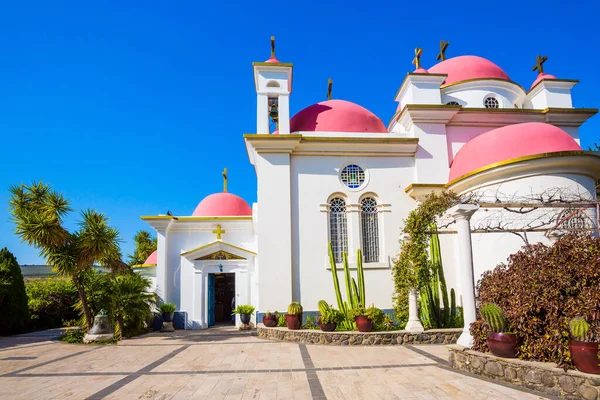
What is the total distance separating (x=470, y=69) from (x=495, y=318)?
12.6 metres

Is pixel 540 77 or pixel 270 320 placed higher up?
pixel 540 77

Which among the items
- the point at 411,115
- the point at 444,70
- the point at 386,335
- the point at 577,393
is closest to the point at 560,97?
the point at 444,70

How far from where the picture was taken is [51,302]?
1936 centimetres

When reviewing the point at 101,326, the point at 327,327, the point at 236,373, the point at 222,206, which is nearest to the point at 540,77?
the point at 327,327

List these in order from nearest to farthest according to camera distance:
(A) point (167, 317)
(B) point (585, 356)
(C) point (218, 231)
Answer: (B) point (585, 356) < (A) point (167, 317) < (C) point (218, 231)

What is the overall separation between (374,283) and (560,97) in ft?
33.4

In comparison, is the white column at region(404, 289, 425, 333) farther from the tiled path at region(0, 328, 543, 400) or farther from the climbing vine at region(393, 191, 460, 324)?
the tiled path at region(0, 328, 543, 400)

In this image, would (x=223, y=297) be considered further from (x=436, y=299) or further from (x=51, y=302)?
(x=436, y=299)

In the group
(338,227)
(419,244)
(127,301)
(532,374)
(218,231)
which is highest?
(218,231)

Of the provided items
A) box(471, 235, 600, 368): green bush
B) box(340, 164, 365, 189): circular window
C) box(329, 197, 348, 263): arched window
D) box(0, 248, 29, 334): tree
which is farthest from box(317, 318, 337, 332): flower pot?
box(0, 248, 29, 334): tree

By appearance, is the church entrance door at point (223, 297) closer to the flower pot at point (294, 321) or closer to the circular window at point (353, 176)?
the flower pot at point (294, 321)

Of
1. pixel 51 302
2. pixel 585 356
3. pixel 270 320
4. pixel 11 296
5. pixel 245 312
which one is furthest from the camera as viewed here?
pixel 51 302

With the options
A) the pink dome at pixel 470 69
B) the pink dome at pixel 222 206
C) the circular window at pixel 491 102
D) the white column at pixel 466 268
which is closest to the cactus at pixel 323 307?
the white column at pixel 466 268

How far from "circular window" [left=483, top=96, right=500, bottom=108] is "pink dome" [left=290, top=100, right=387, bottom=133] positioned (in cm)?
418
